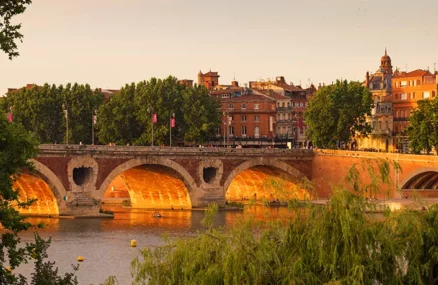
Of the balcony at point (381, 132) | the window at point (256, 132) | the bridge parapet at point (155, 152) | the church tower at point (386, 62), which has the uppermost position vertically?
the church tower at point (386, 62)

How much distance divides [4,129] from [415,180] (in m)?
56.7

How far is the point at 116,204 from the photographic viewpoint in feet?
344

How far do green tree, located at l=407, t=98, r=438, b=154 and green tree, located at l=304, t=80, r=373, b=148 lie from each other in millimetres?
9028

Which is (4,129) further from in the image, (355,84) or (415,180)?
(355,84)

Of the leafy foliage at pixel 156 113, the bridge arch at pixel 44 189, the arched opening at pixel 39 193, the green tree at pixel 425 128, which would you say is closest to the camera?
the bridge arch at pixel 44 189

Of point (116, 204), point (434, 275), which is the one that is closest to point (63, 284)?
point (434, 275)

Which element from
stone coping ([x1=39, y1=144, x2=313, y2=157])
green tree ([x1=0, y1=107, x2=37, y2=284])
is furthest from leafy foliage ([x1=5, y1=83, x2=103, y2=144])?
green tree ([x1=0, y1=107, x2=37, y2=284])

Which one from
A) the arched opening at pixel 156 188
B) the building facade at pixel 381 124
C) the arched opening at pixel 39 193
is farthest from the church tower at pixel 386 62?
the arched opening at pixel 39 193

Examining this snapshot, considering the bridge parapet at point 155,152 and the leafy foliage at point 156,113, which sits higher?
the leafy foliage at point 156,113

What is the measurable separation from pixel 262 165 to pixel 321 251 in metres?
65.2

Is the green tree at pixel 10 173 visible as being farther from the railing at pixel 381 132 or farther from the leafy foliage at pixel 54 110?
the railing at pixel 381 132

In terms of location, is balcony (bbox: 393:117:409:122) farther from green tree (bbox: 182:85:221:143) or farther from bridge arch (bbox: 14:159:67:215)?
bridge arch (bbox: 14:159:67:215)

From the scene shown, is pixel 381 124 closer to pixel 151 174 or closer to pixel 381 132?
pixel 381 132

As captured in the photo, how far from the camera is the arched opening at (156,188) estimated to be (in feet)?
311
